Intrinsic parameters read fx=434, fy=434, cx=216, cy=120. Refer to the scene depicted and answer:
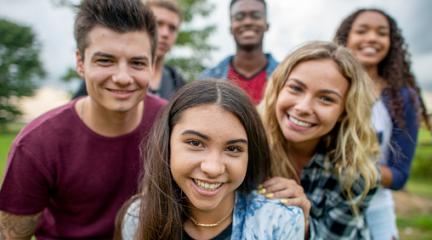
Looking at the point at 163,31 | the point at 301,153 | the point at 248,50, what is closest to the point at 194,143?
the point at 301,153

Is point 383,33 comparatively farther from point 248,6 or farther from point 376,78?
point 248,6

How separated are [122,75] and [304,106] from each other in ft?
→ 3.74

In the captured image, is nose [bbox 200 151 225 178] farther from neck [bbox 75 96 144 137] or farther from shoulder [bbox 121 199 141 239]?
neck [bbox 75 96 144 137]

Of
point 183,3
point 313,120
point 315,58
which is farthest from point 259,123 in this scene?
point 183,3

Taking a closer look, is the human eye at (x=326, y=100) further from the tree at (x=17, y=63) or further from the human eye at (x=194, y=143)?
the tree at (x=17, y=63)

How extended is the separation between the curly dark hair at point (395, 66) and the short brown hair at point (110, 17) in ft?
6.39

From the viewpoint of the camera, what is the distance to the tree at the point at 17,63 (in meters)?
40.1

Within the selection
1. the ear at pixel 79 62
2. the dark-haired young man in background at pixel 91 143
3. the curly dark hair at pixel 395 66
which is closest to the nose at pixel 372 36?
the curly dark hair at pixel 395 66

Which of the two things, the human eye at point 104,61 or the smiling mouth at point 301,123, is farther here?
the smiling mouth at point 301,123

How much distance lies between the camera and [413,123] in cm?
351

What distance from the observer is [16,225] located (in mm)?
2707

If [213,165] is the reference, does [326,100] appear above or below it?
above

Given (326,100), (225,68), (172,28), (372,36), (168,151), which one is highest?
(372,36)

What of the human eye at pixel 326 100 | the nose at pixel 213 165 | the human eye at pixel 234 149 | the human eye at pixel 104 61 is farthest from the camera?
the human eye at pixel 326 100
